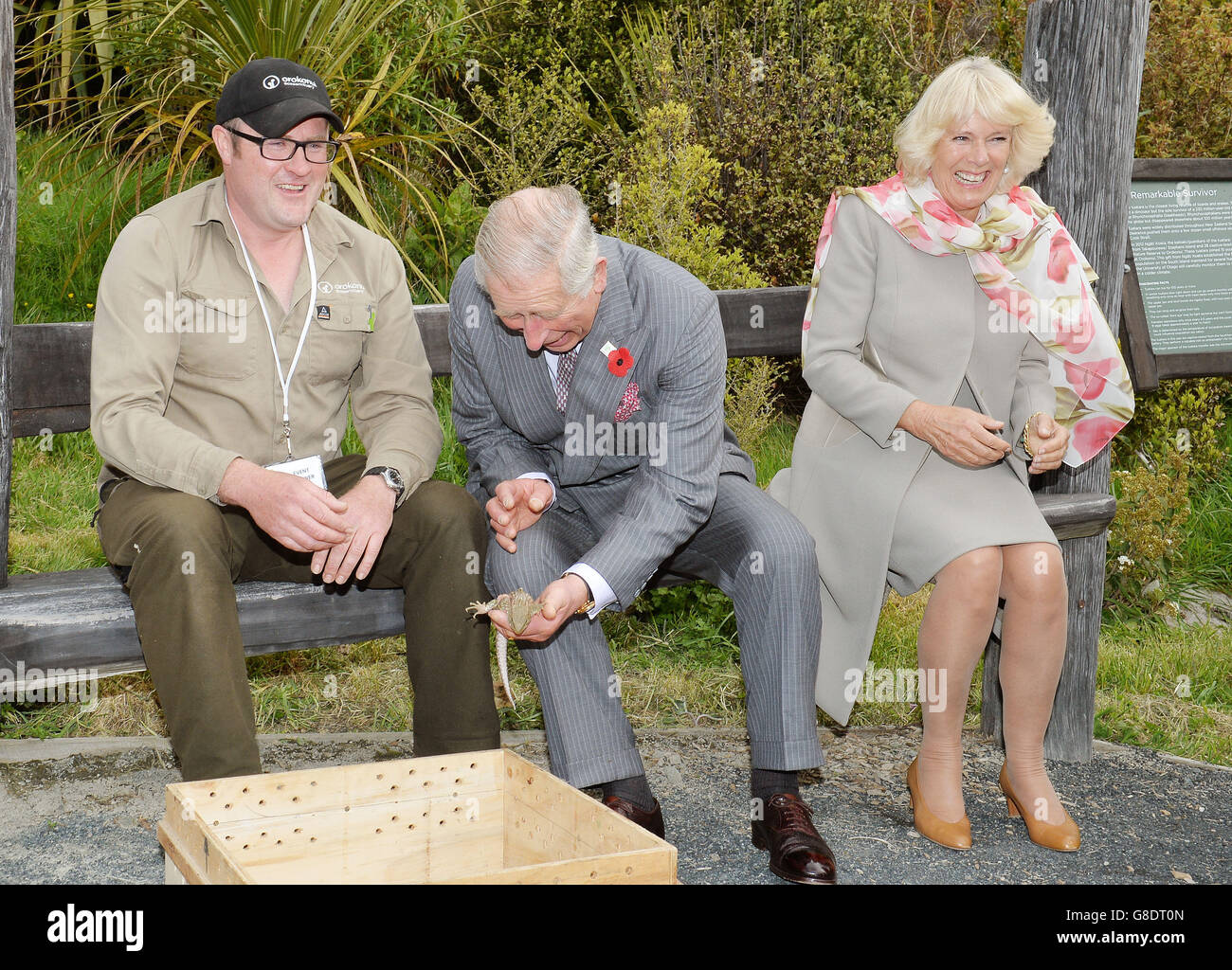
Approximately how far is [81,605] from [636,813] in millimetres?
1295

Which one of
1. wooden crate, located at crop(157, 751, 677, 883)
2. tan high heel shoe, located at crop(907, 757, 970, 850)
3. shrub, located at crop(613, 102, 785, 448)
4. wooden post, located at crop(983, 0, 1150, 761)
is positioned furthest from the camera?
shrub, located at crop(613, 102, 785, 448)

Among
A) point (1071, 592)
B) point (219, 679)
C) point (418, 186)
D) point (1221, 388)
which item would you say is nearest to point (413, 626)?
point (219, 679)

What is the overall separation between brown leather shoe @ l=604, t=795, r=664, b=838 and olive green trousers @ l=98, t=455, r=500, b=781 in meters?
0.30

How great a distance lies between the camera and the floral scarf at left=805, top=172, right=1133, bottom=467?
3.29 meters

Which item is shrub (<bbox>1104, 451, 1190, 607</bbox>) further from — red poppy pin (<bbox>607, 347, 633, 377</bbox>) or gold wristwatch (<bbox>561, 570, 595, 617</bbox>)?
gold wristwatch (<bbox>561, 570, 595, 617</bbox>)

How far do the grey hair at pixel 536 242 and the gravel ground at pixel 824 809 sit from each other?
1393mm

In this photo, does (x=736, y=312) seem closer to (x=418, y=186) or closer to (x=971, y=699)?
(x=971, y=699)

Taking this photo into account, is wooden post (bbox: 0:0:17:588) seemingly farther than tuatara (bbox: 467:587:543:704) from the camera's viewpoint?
Yes

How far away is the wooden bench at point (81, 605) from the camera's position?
2709 mm

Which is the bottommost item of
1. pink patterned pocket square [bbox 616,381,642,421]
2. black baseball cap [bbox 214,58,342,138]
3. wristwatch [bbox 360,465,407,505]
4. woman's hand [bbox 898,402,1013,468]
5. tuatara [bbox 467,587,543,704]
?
tuatara [bbox 467,587,543,704]

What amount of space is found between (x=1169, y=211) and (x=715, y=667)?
6.62 feet

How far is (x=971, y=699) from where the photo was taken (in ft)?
13.8

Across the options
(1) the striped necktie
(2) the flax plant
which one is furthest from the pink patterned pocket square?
(2) the flax plant

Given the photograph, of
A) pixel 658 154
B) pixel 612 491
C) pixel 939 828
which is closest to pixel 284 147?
pixel 612 491
